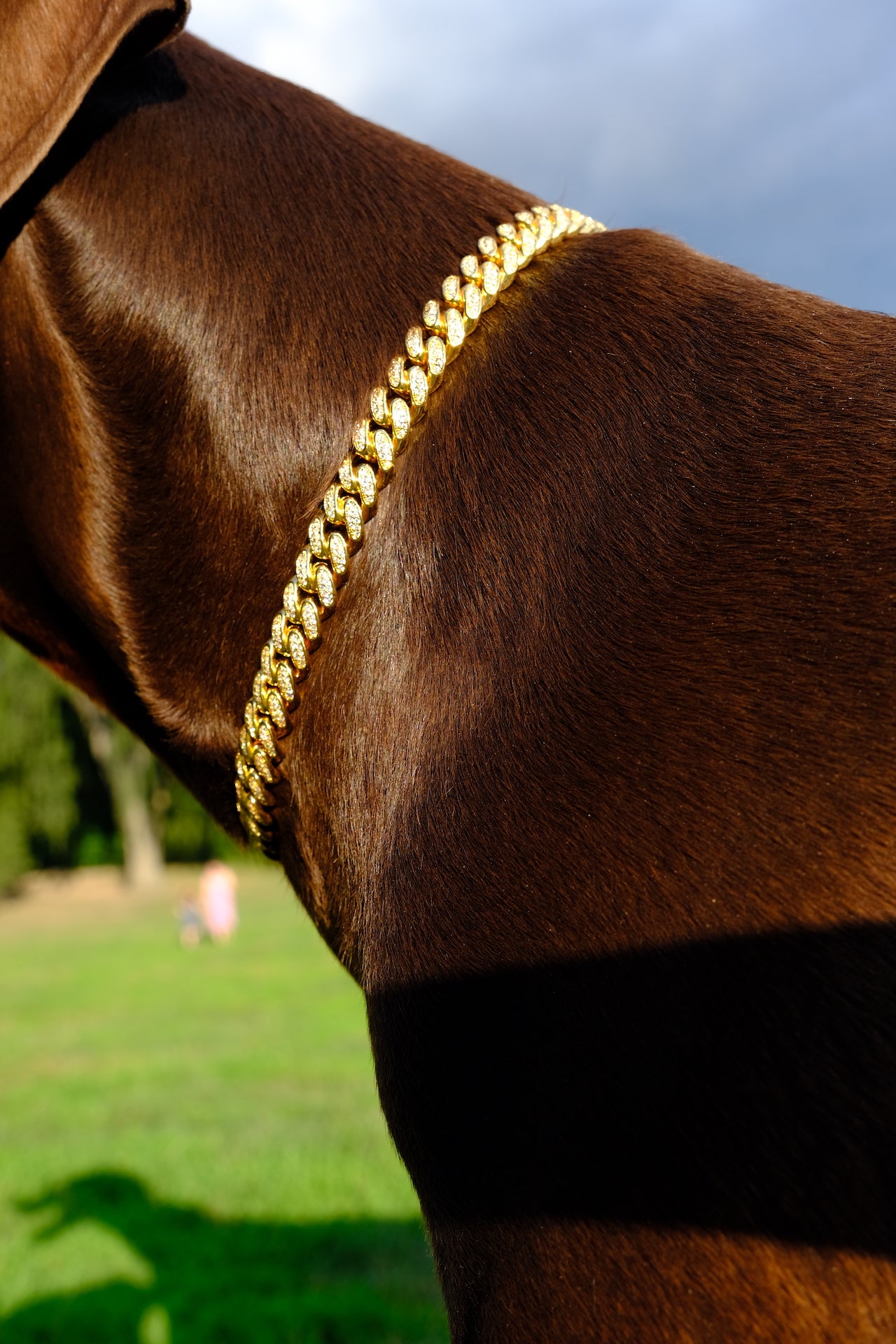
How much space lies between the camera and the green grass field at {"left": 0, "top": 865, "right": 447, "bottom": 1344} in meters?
4.94

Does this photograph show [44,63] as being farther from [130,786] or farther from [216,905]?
[130,786]

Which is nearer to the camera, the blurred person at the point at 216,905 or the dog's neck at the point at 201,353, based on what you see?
the dog's neck at the point at 201,353

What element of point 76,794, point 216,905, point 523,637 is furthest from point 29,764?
point 523,637

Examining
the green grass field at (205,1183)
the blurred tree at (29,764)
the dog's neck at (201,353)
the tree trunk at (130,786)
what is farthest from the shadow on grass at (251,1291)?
the tree trunk at (130,786)

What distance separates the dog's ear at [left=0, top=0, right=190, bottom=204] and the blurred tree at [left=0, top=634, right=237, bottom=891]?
2705 cm

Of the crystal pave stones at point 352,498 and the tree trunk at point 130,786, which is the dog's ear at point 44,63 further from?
the tree trunk at point 130,786

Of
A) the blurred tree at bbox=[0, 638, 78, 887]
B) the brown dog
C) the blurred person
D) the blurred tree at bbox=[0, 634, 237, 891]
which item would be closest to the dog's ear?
the brown dog

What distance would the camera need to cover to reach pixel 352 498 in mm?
1307

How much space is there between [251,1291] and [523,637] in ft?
16.5

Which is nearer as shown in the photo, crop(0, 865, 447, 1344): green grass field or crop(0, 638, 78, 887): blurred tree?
crop(0, 865, 447, 1344): green grass field

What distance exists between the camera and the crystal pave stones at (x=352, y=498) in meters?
1.31

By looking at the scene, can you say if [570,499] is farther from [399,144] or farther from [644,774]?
[399,144]

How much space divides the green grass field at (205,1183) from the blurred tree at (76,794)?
50.0ft

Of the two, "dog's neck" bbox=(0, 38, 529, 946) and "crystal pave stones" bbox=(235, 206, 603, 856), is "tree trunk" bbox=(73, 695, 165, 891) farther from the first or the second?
"crystal pave stones" bbox=(235, 206, 603, 856)
